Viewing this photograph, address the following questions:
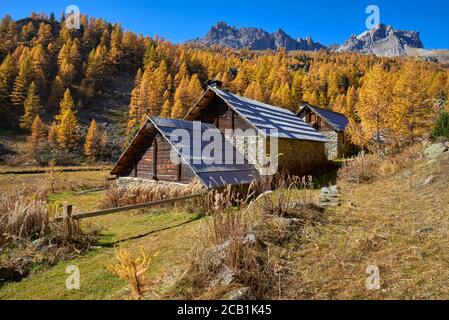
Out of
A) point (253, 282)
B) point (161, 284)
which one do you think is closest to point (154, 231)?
point (161, 284)

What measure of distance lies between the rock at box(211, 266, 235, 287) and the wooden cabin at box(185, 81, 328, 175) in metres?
13.4

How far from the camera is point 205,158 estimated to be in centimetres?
1603

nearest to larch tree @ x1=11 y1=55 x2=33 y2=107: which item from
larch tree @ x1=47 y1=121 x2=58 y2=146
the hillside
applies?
larch tree @ x1=47 y1=121 x2=58 y2=146

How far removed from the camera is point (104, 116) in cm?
8738

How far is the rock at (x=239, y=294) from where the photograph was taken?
→ 178 inches

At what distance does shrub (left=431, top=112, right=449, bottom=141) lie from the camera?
18156 millimetres

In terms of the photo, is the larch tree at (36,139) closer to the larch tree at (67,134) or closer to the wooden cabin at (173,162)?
the larch tree at (67,134)

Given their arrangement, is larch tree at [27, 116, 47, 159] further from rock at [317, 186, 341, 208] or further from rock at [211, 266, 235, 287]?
rock at [211, 266, 235, 287]

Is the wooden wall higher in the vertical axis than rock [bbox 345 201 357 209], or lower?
higher

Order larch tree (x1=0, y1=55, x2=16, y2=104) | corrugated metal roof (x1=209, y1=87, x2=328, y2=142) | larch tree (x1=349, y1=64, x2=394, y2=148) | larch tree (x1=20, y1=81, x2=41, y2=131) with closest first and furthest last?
corrugated metal roof (x1=209, y1=87, x2=328, y2=142) → larch tree (x1=349, y1=64, x2=394, y2=148) → larch tree (x1=20, y1=81, x2=41, y2=131) → larch tree (x1=0, y1=55, x2=16, y2=104)

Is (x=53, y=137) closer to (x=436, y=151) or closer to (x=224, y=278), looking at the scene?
(x=436, y=151)

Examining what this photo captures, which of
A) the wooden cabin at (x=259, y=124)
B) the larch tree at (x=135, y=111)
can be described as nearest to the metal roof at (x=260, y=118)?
the wooden cabin at (x=259, y=124)

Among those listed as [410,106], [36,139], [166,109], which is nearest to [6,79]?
[36,139]

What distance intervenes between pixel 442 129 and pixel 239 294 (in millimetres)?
18987
